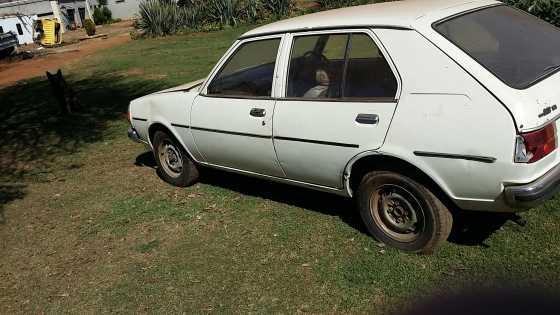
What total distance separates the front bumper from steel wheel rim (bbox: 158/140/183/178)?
3.53 m

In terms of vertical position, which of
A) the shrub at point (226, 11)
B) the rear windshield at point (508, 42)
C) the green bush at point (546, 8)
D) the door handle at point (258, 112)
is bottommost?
the shrub at point (226, 11)

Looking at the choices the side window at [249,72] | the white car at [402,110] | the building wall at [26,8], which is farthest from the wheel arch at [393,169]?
the building wall at [26,8]

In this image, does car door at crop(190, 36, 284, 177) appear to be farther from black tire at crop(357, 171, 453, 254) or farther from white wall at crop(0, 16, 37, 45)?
white wall at crop(0, 16, 37, 45)

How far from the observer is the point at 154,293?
4.04m

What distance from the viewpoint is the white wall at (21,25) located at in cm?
3019

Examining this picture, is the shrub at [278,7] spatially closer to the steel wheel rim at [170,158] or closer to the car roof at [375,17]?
the steel wheel rim at [170,158]

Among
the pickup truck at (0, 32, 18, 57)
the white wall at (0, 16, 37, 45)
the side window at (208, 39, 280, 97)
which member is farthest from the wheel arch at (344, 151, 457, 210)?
the white wall at (0, 16, 37, 45)

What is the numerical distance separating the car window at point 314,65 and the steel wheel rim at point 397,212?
2.91ft

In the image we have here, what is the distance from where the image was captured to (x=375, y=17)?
3.84 meters

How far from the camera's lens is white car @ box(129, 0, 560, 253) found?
3.20 m

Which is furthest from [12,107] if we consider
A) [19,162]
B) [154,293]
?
[154,293]

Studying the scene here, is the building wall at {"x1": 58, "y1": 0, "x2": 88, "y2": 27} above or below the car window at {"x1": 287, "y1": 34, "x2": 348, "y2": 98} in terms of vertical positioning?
below

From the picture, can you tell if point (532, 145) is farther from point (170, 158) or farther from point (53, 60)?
point (53, 60)

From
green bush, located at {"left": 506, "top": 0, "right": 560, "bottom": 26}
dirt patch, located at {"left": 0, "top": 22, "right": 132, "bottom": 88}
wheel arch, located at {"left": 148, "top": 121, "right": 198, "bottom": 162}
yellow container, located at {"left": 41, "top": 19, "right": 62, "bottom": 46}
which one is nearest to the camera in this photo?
wheel arch, located at {"left": 148, "top": 121, "right": 198, "bottom": 162}
